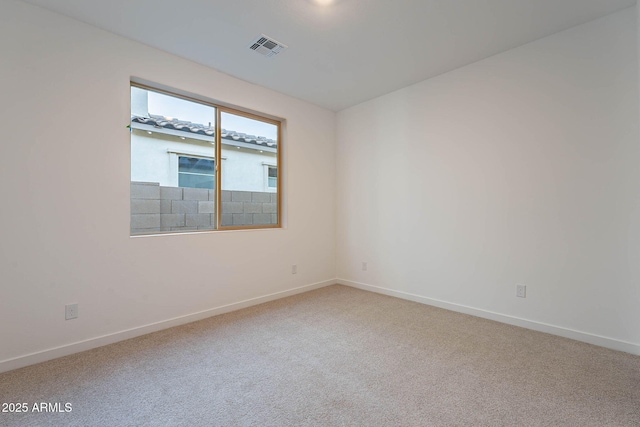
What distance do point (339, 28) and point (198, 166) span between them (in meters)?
1.99

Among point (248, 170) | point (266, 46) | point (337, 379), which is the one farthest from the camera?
point (248, 170)

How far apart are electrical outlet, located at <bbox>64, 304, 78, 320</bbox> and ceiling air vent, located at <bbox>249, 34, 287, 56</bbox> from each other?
2633mm

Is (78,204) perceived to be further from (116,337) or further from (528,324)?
(528,324)

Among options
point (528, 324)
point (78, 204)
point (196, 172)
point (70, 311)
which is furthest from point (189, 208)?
point (528, 324)

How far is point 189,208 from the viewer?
3.16 m

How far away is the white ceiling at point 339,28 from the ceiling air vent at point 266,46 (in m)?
0.06

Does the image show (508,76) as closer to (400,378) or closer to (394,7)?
(394,7)

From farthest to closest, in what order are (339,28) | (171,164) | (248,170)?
(248,170) → (171,164) → (339,28)

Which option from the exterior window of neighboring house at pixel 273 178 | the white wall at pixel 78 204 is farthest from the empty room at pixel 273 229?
the exterior window of neighboring house at pixel 273 178

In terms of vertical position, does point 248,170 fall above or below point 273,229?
above

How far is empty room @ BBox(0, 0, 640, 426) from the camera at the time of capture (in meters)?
1.79

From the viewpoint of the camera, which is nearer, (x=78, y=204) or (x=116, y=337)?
(x=78, y=204)

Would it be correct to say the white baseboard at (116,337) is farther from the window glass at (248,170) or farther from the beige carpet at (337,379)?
the window glass at (248,170)

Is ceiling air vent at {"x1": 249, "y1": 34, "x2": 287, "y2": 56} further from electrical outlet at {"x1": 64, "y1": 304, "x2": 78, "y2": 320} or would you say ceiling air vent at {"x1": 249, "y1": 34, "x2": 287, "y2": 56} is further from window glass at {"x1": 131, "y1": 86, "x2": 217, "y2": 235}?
electrical outlet at {"x1": 64, "y1": 304, "x2": 78, "y2": 320}
